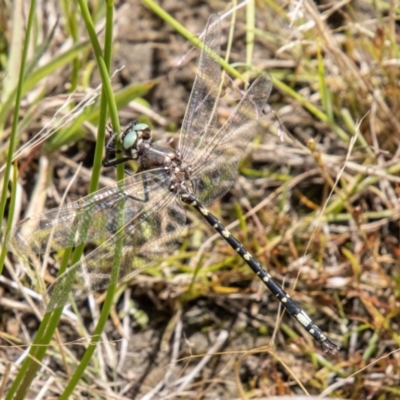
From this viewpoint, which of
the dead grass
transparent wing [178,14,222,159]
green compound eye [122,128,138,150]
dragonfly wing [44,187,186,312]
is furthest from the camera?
the dead grass

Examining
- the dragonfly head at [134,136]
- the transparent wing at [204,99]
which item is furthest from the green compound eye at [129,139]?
the transparent wing at [204,99]

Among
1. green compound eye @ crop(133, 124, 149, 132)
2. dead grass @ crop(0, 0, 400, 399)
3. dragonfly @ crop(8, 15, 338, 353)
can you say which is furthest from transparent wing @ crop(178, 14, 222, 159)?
dead grass @ crop(0, 0, 400, 399)

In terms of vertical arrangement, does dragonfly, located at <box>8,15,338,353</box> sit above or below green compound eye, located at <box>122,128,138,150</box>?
below

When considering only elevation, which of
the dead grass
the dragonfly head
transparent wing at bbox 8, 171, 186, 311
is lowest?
the dead grass

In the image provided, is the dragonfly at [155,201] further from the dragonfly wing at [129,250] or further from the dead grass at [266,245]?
the dead grass at [266,245]

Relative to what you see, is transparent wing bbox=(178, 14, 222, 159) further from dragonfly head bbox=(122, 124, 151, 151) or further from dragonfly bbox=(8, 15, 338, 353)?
dragonfly head bbox=(122, 124, 151, 151)

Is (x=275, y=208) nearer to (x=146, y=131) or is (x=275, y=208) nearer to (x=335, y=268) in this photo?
(x=335, y=268)

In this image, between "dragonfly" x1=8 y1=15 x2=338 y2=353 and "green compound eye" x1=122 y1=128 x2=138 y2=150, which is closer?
"dragonfly" x1=8 y1=15 x2=338 y2=353
